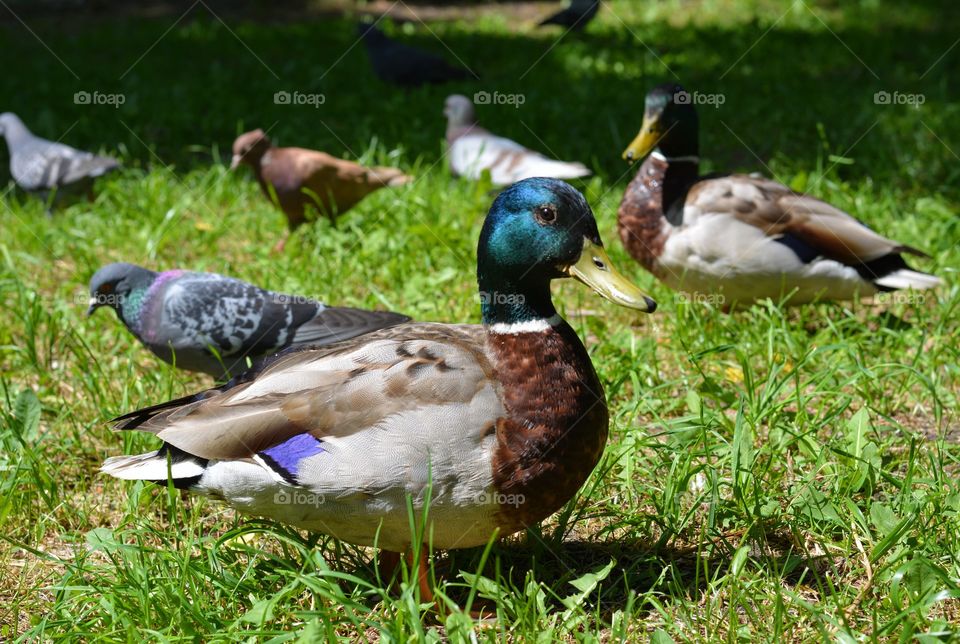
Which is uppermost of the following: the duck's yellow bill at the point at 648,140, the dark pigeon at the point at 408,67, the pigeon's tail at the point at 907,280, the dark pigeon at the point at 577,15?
the dark pigeon at the point at 577,15

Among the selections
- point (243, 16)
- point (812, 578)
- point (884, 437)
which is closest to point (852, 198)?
point (884, 437)

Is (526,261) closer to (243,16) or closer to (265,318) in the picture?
(265,318)

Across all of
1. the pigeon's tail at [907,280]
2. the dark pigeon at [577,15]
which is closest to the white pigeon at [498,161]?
the pigeon's tail at [907,280]

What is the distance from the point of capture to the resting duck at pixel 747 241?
406 centimetres

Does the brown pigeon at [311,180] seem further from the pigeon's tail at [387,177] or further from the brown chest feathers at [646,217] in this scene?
the brown chest feathers at [646,217]

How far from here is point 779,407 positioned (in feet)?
9.91

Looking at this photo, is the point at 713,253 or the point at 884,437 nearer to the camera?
the point at 884,437

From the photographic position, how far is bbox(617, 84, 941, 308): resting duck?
4059mm

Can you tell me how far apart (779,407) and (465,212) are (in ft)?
8.02

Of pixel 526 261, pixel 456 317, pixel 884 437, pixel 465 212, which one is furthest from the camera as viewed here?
pixel 465 212

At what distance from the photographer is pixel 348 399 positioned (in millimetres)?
2361

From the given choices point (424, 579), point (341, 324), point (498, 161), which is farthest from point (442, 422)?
point (498, 161)

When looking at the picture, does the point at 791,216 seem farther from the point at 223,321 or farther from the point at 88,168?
the point at 88,168

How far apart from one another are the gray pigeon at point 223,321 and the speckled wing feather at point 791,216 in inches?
60.5
